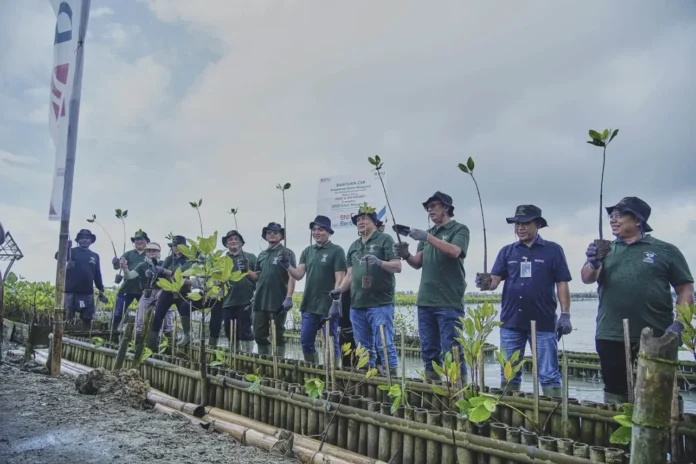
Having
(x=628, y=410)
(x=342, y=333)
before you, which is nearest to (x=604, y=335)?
(x=628, y=410)

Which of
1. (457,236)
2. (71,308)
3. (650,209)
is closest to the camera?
(650,209)

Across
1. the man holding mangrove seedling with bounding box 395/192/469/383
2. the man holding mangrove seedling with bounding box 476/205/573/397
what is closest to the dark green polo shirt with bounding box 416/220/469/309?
the man holding mangrove seedling with bounding box 395/192/469/383

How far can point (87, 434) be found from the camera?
3670 mm

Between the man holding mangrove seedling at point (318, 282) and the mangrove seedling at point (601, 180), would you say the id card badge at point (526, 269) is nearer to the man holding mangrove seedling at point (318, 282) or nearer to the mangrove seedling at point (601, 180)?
the mangrove seedling at point (601, 180)

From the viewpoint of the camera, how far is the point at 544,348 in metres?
4.46

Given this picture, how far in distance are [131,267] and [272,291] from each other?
12.2 ft

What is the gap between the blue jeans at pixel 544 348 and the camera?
171 inches

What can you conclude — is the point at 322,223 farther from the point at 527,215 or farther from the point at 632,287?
the point at 632,287

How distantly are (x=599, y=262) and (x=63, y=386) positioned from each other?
527cm

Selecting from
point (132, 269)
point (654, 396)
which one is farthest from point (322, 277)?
point (654, 396)

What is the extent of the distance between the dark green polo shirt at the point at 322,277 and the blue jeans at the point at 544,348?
230cm

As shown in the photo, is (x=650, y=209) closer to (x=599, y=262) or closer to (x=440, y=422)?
(x=599, y=262)

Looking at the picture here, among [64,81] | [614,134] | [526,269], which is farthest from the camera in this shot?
[64,81]

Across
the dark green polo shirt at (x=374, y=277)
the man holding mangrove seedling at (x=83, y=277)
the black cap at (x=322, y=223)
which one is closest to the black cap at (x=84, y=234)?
the man holding mangrove seedling at (x=83, y=277)
